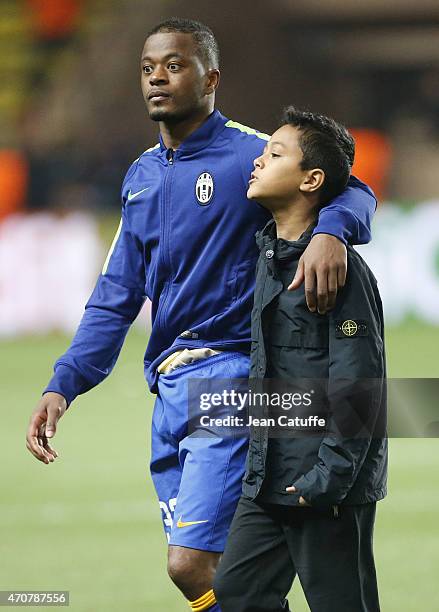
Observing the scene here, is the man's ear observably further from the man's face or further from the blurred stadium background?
the blurred stadium background

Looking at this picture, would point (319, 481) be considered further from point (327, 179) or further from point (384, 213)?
point (384, 213)

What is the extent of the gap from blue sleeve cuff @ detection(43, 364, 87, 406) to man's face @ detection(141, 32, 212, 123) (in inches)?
31.9

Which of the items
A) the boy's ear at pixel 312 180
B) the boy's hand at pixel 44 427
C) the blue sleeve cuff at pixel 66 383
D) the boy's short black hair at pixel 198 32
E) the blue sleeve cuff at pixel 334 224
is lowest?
the boy's hand at pixel 44 427

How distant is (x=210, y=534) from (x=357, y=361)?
0.77 m

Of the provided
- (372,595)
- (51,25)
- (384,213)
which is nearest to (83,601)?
(372,595)

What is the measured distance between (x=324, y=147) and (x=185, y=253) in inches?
22.2

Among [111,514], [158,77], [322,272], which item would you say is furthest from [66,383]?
[111,514]

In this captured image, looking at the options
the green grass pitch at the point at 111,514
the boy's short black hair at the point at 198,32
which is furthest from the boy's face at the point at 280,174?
the green grass pitch at the point at 111,514

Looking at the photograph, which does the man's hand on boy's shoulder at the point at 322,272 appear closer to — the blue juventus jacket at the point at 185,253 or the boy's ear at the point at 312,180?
the boy's ear at the point at 312,180

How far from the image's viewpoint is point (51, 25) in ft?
67.8

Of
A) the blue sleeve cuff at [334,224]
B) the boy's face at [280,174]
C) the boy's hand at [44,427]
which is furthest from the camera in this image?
the boy's hand at [44,427]

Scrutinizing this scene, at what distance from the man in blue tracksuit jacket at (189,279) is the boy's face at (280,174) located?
18 cm

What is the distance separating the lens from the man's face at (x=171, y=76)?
3998mm

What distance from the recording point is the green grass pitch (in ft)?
17.8
